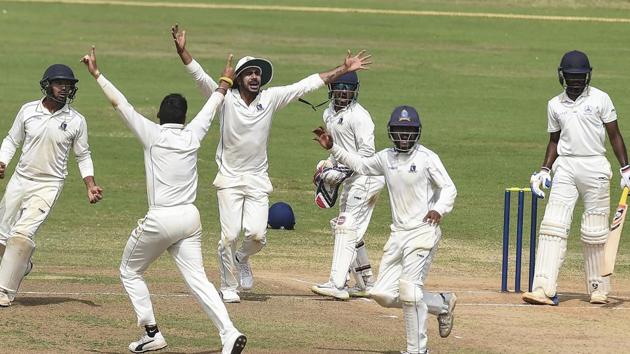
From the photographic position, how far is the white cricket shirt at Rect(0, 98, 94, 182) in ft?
46.9

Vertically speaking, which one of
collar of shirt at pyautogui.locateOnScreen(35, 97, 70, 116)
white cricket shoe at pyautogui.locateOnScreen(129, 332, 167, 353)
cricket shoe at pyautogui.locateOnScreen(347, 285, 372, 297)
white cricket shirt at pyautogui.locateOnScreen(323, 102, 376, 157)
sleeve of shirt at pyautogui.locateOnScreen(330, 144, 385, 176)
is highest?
collar of shirt at pyautogui.locateOnScreen(35, 97, 70, 116)

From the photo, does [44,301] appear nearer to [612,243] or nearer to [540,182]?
[540,182]

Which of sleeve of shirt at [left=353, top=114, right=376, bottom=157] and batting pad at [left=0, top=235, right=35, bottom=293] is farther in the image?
sleeve of shirt at [left=353, top=114, right=376, bottom=157]

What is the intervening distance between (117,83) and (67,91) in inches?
920

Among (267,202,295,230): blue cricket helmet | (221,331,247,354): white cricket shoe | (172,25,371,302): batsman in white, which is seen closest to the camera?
(221,331,247,354): white cricket shoe

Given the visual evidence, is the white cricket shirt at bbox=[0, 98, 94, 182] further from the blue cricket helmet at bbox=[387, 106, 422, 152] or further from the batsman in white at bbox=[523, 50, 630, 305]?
the batsman in white at bbox=[523, 50, 630, 305]

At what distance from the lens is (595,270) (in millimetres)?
15703

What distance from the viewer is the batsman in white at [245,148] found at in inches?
584

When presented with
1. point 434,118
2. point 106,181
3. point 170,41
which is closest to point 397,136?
point 106,181

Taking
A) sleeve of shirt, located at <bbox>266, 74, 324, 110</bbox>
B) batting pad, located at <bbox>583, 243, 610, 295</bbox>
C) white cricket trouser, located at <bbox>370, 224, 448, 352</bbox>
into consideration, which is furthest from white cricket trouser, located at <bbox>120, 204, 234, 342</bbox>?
batting pad, located at <bbox>583, 243, 610, 295</bbox>

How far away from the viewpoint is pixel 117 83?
37.4 meters

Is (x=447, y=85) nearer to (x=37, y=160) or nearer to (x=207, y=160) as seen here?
(x=207, y=160)

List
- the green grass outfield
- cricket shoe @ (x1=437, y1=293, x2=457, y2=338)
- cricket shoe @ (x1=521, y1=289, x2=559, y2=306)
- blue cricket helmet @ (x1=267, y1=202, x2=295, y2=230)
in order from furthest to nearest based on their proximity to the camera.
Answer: blue cricket helmet @ (x1=267, y1=202, x2=295, y2=230) < the green grass outfield < cricket shoe @ (x1=521, y1=289, x2=559, y2=306) < cricket shoe @ (x1=437, y1=293, x2=457, y2=338)

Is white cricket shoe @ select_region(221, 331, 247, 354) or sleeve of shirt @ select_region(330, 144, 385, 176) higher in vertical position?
sleeve of shirt @ select_region(330, 144, 385, 176)
